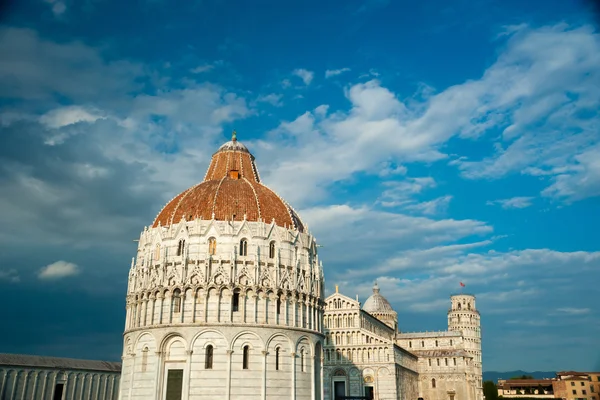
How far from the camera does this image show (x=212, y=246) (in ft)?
162

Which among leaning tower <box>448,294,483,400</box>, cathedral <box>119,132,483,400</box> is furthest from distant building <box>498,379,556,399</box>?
cathedral <box>119,132,483,400</box>

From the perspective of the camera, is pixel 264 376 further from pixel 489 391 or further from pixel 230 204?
pixel 489 391

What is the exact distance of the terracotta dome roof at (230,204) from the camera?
51.7 m

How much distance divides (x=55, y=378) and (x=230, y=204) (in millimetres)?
40819

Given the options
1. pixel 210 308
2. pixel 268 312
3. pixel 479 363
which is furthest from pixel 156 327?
pixel 479 363

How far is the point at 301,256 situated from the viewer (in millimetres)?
52812

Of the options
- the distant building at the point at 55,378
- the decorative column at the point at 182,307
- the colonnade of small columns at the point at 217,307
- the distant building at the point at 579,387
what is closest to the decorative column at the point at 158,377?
the colonnade of small columns at the point at 217,307

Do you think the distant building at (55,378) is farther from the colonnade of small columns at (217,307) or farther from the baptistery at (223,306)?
the colonnade of small columns at (217,307)

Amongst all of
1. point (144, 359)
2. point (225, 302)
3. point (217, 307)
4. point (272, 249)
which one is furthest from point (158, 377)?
point (272, 249)

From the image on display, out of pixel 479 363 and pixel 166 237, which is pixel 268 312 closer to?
pixel 166 237

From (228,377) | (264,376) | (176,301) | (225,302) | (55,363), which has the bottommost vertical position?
(228,377)

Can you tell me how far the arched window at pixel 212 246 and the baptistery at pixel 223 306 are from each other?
85 mm

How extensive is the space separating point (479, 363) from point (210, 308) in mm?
106318

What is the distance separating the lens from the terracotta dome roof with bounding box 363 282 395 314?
12250 cm
